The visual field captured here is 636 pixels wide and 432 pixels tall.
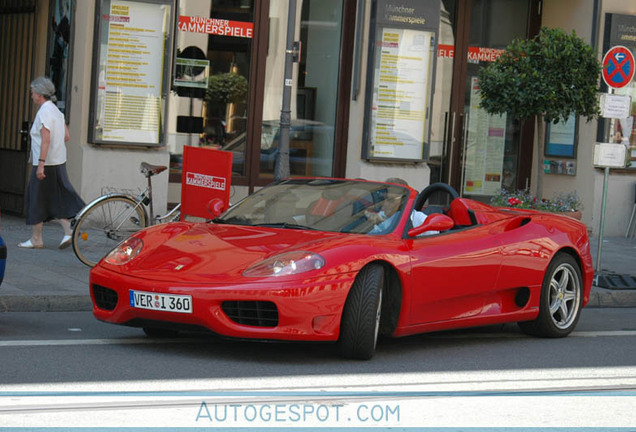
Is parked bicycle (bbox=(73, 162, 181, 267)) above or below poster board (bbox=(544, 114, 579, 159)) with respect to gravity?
below

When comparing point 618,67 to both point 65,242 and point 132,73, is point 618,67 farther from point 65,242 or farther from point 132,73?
point 65,242

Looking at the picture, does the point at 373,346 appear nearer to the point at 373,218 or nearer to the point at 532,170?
the point at 373,218

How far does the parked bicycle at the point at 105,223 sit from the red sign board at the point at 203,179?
0.53m

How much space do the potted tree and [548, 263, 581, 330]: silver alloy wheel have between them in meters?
5.05

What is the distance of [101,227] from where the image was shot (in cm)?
1086

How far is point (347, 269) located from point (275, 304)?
0.54 meters

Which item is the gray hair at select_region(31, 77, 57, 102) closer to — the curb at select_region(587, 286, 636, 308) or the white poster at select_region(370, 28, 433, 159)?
the white poster at select_region(370, 28, 433, 159)

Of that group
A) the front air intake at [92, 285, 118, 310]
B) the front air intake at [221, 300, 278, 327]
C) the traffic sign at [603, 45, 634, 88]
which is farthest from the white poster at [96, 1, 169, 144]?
the front air intake at [221, 300, 278, 327]

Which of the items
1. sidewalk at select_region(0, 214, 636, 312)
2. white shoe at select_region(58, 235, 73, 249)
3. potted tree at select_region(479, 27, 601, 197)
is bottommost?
sidewalk at select_region(0, 214, 636, 312)

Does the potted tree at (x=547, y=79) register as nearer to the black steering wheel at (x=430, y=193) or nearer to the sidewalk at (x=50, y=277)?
the sidewalk at (x=50, y=277)

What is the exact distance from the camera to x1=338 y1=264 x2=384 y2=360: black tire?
6.82 m

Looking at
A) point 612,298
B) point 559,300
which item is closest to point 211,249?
point 559,300

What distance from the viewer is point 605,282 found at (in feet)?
39.4

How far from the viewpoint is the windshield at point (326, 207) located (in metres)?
7.59
